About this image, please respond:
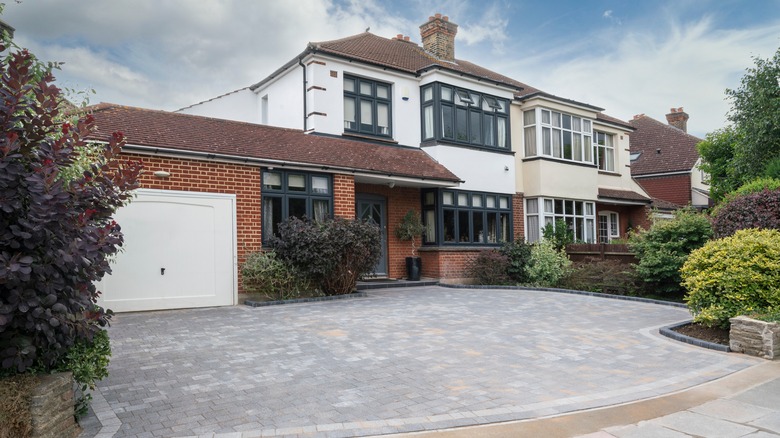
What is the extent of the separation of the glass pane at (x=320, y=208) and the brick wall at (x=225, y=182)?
57.2 inches

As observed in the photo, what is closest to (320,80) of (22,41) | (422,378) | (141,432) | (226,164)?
(226,164)

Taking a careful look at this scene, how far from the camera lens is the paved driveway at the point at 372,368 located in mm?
4363

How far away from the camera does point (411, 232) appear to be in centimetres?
1559

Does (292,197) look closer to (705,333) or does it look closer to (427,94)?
(427,94)

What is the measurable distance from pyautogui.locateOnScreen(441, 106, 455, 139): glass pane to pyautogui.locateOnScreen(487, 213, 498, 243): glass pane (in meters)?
3.00

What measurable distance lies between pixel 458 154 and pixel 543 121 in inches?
163

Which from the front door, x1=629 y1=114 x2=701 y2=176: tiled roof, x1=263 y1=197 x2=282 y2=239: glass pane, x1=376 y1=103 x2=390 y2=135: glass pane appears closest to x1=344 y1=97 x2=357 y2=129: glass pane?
x1=376 y1=103 x2=390 y2=135: glass pane

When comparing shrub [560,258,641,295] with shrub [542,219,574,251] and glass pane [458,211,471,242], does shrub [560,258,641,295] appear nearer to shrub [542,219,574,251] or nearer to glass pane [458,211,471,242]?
shrub [542,219,574,251]

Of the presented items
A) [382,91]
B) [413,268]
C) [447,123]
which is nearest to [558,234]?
[447,123]

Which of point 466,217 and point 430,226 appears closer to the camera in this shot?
point 430,226

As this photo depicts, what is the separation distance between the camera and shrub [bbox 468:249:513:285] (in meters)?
15.2

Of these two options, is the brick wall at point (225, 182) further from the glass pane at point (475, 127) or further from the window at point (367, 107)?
the glass pane at point (475, 127)

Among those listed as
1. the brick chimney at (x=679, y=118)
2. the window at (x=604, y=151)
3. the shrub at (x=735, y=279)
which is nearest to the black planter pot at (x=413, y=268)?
the shrub at (x=735, y=279)

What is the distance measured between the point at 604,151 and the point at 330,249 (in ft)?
52.1
